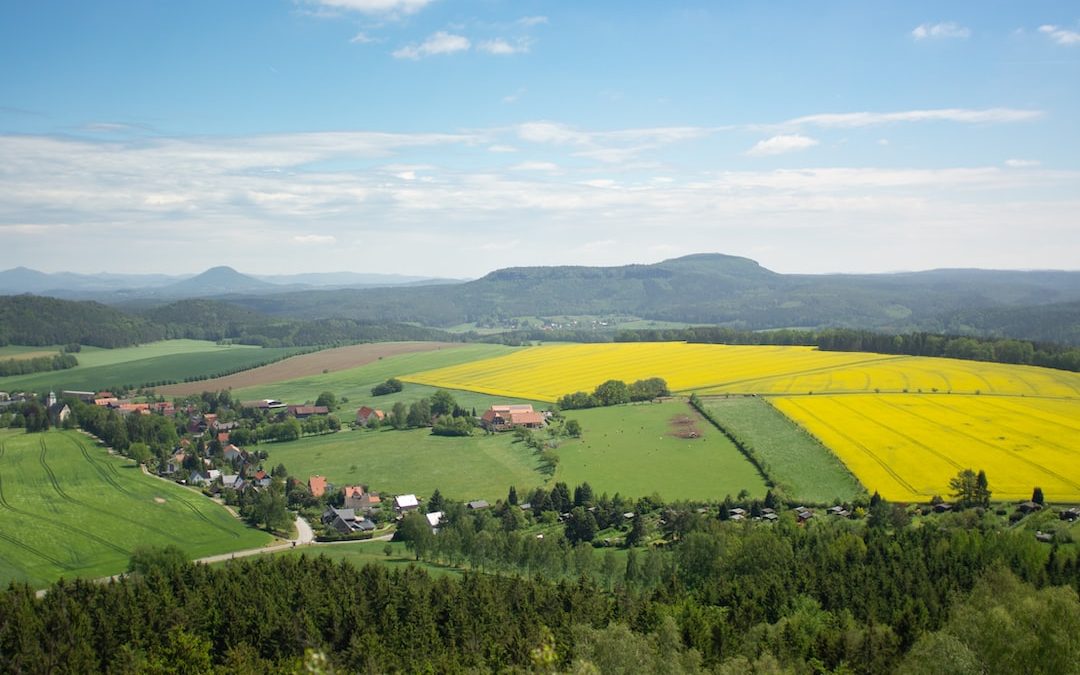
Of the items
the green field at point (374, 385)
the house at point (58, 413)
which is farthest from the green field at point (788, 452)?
the house at point (58, 413)

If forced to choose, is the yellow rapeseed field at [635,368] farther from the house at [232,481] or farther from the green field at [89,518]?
the green field at [89,518]

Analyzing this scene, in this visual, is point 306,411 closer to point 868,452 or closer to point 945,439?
point 868,452

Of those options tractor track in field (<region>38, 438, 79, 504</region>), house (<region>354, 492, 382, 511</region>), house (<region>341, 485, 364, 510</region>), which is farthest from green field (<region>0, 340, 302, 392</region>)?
house (<region>354, 492, 382, 511</region>)

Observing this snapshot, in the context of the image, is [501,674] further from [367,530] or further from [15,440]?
[15,440]

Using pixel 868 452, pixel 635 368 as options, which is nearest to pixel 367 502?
pixel 868 452

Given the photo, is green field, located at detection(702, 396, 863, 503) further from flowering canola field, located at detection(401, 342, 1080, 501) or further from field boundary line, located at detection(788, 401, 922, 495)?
field boundary line, located at detection(788, 401, 922, 495)
